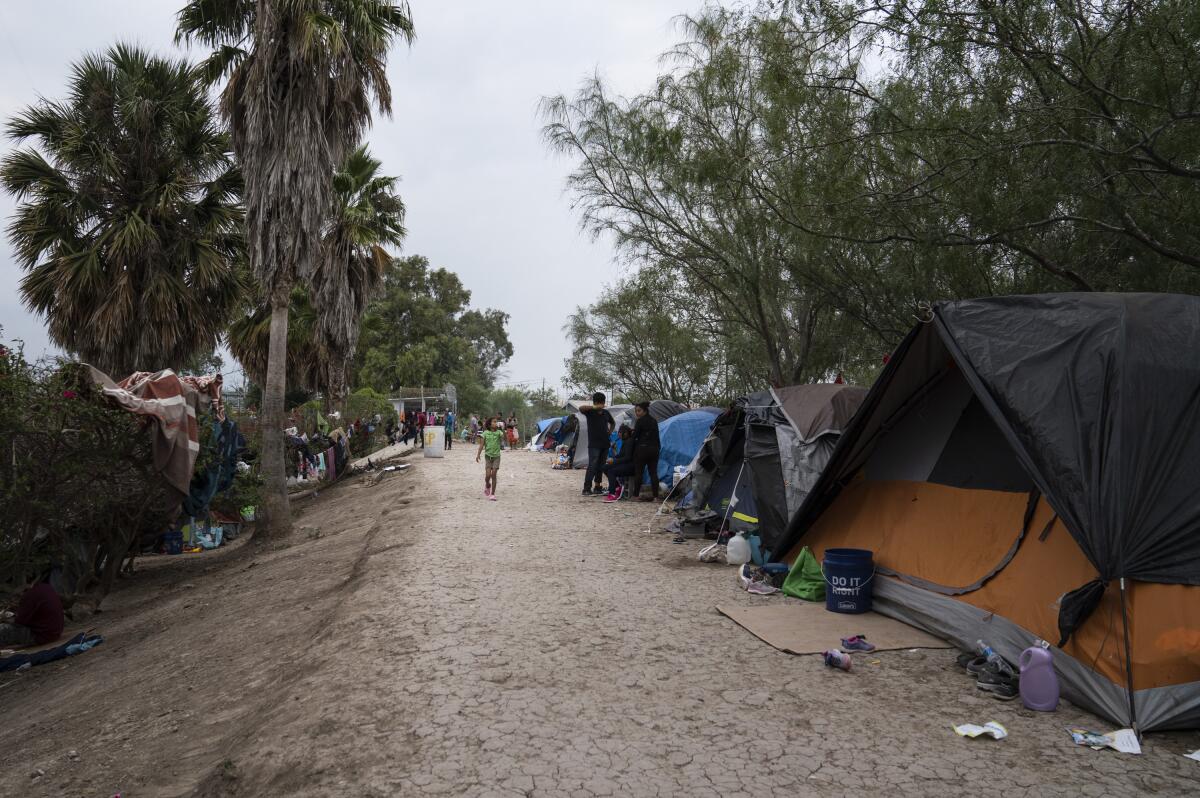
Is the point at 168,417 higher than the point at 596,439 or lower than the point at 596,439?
higher

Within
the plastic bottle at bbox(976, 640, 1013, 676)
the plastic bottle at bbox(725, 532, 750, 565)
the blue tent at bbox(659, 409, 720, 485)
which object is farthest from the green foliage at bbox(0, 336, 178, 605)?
the plastic bottle at bbox(976, 640, 1013, 676)

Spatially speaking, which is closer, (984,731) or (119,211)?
(984,731)

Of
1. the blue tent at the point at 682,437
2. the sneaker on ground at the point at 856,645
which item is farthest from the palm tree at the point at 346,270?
the sneaker on ground at the point at 856,645

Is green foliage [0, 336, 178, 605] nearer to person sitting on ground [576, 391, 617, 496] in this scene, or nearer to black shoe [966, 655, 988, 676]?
person sitting on ground [576, 391, 617, 496]

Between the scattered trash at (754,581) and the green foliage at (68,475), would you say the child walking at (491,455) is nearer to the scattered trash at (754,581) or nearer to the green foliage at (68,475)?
the green foliage at (68,475)

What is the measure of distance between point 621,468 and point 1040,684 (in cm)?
982

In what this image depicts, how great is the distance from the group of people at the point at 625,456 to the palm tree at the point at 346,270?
23.3ft

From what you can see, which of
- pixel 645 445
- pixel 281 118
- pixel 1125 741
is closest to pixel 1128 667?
pixel 1125 741

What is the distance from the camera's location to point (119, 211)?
1361cm

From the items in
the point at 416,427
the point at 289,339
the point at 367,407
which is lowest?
the point at 416,427

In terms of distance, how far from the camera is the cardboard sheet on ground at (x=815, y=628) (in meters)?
5.47

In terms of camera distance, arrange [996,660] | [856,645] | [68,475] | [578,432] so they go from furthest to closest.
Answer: [578,432]
[68,475]
[856,645]
[996,660]

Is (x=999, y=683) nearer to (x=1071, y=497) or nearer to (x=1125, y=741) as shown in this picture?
(x=1125, y=741)

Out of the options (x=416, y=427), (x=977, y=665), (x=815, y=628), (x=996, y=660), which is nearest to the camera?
(x=996, y=660)
